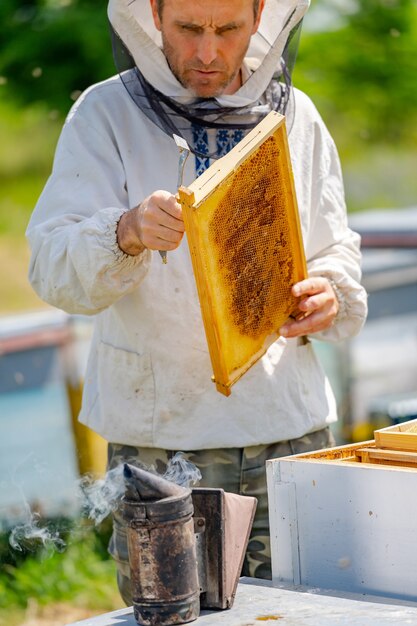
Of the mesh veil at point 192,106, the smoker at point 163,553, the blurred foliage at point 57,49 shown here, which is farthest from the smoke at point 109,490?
the blurred foliage at point 57,49

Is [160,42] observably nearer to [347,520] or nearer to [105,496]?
[105,496]

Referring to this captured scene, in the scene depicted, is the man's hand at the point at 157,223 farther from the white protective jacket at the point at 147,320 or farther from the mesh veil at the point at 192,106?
the mesh veil at the point at 192,106

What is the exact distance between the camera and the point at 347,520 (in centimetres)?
189

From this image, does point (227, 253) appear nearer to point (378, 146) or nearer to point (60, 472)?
point (60, 472)

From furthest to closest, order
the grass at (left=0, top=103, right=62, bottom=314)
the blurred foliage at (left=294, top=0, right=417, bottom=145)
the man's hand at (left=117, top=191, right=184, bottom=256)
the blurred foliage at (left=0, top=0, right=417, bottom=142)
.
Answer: the grass at (left=0, top=103, right=62, bottom=314) → the blurred foliage at (left=294, top=0, right=417, bottom=145) → the blurred foliage at (left=0, top=0, right=417, bottom=142) → the man's hand at (left=117, top=191, right=184, bottom=256)

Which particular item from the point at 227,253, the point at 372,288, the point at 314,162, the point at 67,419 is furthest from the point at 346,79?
the point at 227,253

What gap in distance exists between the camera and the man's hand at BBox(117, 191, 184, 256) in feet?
6.73

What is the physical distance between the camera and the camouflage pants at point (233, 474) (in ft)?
8.03

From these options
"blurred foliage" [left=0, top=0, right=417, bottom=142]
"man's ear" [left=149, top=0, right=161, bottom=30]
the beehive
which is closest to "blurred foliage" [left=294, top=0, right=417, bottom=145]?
"blurred foliage" [left=0, top=0, right=417, bottom=142]

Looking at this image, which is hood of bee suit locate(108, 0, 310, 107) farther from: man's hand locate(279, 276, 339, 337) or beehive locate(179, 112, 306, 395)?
man's hand locate(279, 276, 339, 337)

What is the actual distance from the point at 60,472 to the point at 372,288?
5.54ft

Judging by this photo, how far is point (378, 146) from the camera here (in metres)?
12.2

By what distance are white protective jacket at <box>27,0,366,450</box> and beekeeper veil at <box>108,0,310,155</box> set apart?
0.04 ft

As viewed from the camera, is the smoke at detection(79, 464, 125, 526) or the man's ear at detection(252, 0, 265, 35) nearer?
the smoke at detection(79, 464, 125, 526)
